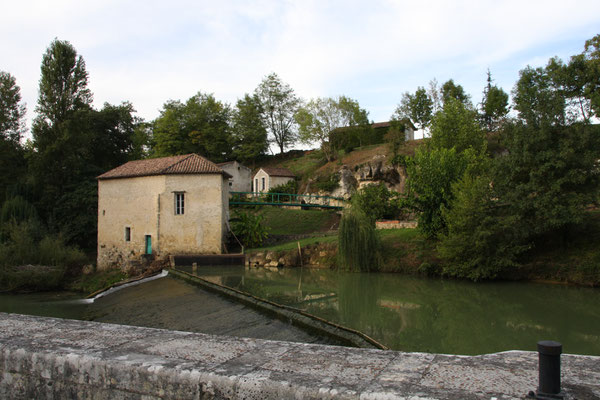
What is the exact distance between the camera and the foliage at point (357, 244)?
66.6 ft

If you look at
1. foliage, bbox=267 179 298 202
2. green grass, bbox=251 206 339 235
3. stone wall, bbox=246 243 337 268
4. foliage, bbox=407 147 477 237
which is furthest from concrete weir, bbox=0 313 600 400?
foliage, bbox=267 179 298 202

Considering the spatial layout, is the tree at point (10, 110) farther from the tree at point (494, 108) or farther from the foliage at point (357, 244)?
the tree at point (494, 108)

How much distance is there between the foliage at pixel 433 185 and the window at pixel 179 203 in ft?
46.0

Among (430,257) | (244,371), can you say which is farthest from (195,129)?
(244,371)

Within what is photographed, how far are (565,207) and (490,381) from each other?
54.2 feet

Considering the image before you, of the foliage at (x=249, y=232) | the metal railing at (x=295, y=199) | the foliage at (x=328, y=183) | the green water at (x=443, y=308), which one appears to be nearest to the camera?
the green water at (x=443, y=308)

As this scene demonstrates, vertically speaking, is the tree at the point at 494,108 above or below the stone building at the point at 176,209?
above

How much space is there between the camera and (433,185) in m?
20.6

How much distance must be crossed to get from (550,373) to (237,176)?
46295 mm

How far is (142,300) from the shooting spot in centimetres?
1482

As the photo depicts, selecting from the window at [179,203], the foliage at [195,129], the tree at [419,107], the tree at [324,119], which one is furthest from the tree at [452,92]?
the window at [179,203]

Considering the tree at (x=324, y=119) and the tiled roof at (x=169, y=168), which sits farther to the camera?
the tree at (x=324, y=119)

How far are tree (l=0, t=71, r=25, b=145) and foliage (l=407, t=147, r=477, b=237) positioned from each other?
1411 inches

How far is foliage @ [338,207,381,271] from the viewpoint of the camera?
20.3m
